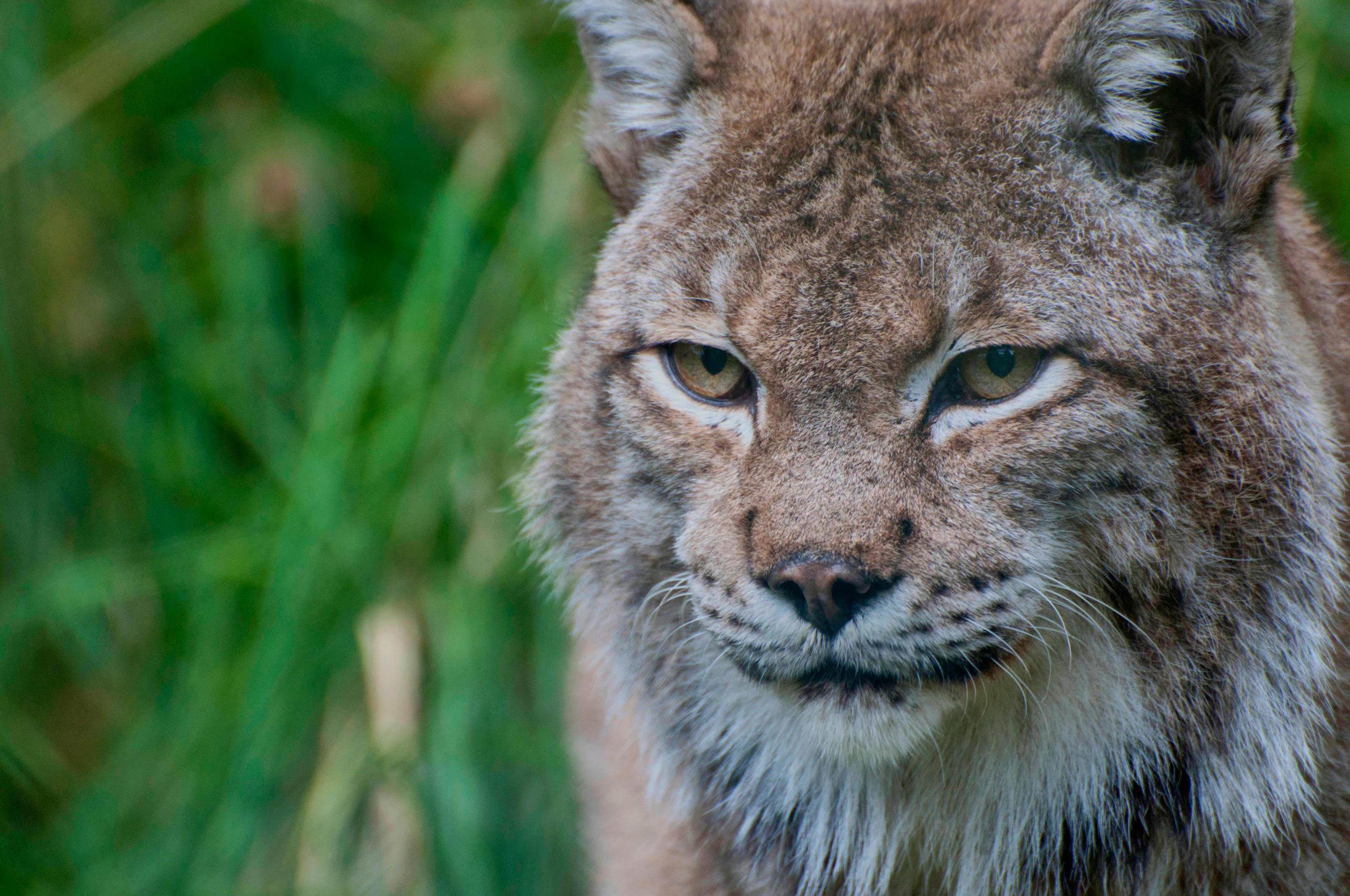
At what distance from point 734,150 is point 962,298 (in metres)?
0.63

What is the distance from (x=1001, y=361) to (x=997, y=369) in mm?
18

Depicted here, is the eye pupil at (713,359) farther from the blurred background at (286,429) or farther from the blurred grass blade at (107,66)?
the blurred grass blade at (107,66)

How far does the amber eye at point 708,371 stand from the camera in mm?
2518

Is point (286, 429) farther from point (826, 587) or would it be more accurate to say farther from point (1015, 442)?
point (1015, 442)

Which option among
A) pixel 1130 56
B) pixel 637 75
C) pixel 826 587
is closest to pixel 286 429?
pixel 637 75

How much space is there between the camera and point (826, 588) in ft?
7.03

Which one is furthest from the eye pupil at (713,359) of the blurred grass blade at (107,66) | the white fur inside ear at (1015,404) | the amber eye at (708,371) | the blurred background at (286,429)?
the blurred grass blade at (107,66)

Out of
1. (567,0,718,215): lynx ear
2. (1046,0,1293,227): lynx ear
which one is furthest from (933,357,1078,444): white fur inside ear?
(567,0,718,215): lynx ear

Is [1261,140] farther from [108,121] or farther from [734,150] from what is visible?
[108,121]

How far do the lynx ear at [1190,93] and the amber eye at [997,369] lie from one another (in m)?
0.43

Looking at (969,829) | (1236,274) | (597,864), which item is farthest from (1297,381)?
(597,864)

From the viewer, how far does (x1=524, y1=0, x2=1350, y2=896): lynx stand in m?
2.24

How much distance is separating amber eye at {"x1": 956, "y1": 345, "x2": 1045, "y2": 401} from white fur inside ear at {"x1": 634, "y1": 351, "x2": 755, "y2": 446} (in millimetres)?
425

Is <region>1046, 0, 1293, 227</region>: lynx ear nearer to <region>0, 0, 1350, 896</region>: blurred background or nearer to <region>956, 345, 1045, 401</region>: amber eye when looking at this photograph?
<region>956, 345, 1045, 401</region>: amber eye
